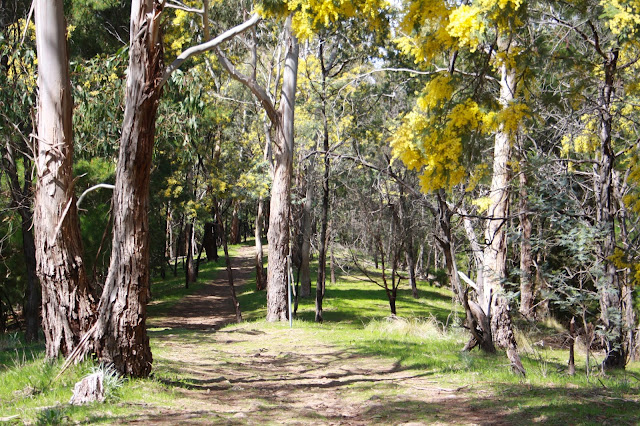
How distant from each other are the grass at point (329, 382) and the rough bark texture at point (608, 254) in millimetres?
711

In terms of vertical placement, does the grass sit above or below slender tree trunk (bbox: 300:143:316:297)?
below

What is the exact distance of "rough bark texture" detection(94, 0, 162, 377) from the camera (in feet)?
18.6

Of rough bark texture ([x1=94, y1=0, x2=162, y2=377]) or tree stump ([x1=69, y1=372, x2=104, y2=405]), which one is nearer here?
tree stump ([x1=69, y1=372, x2=104, y2=405])

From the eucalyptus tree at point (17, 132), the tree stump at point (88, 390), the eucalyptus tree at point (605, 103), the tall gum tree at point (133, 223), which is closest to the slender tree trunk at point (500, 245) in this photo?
the eucalyptus tree at point (605, 103)

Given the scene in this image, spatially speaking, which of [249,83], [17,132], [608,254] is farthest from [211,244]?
[608,254]

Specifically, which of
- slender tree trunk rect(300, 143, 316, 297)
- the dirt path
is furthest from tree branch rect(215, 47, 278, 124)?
slender tree trunk rect(300, 143, 316, 297)

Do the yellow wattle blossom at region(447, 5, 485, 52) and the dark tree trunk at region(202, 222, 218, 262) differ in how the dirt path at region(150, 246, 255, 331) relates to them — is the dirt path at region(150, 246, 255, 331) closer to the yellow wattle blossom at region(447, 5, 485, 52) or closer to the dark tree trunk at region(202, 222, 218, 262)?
the dark tree trunk at region(202, 222, 218, 262)

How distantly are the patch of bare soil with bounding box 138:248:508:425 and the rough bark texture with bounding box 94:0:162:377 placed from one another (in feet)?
2.36

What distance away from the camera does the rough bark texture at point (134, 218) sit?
5.67 m

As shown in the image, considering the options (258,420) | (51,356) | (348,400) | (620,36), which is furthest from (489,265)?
(51,356)

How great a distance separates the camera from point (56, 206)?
6.00 meters

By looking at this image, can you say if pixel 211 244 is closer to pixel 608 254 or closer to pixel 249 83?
pixel 249 83

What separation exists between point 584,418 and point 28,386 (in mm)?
4743

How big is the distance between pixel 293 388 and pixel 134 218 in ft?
8.43
